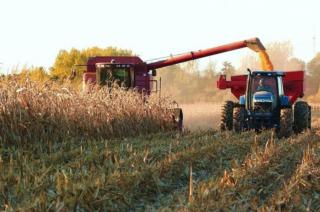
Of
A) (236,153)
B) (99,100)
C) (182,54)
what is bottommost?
(236,153)

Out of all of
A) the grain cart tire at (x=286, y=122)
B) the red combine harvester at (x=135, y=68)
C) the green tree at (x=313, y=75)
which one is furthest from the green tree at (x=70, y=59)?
the grain cart tire at (x=286, y=122)

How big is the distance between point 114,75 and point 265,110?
5.28 meters

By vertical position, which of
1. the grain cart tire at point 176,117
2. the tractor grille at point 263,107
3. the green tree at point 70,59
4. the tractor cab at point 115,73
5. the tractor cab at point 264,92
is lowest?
the grain cart tire at point 176,117

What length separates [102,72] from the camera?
16.2 metres

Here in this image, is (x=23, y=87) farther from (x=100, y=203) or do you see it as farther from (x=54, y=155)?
(x=100, y=203)

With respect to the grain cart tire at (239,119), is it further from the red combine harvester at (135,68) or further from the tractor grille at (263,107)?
the red combine harvester at (135,68)

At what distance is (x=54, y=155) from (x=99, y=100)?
4078 mm

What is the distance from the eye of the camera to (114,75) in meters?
16.4

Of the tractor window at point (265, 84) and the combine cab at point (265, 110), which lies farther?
the tractor window at point (265, 84)

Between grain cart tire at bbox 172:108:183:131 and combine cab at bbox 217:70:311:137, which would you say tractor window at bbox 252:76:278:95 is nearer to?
combine cab at bbox 217:70:311:137

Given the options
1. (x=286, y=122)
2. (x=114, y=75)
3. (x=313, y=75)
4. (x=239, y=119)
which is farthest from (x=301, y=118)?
(x=313, y=75)

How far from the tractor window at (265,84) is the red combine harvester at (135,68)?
2.33m

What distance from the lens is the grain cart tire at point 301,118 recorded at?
46.2 feet

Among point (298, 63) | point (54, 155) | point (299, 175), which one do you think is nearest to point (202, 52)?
point (54, 155)
